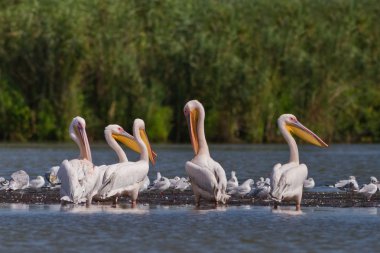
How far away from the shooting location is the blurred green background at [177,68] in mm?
38250

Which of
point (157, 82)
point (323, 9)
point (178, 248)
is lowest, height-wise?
point (178, 248)

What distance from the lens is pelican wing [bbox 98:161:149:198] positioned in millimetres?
15320

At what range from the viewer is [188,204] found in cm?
1589

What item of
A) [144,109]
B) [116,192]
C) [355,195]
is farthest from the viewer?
[144,109]

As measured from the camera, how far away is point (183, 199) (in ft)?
55.5

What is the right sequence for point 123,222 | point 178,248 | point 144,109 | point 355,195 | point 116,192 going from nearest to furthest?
point 178,248 → point 123,222 → point 116,192 → point 355,195 → point 144,109

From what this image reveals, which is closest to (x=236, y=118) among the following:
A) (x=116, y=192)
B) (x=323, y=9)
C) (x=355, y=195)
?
(x=323, y=9)

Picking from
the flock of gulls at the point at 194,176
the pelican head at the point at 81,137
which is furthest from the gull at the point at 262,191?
the pelican head at the point at 81,137

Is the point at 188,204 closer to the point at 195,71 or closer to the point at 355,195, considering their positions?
the point at 355,195

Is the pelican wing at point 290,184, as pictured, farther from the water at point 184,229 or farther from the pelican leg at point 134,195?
the pelican leg at point 134,195

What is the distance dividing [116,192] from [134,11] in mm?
24542

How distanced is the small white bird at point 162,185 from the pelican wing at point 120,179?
198 centimetres

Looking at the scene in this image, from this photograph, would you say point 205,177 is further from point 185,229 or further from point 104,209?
point 185,229

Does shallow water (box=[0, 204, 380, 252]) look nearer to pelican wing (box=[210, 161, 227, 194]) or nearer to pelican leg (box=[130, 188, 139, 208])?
pelican wing (box=[210, 161, 227, 194])
